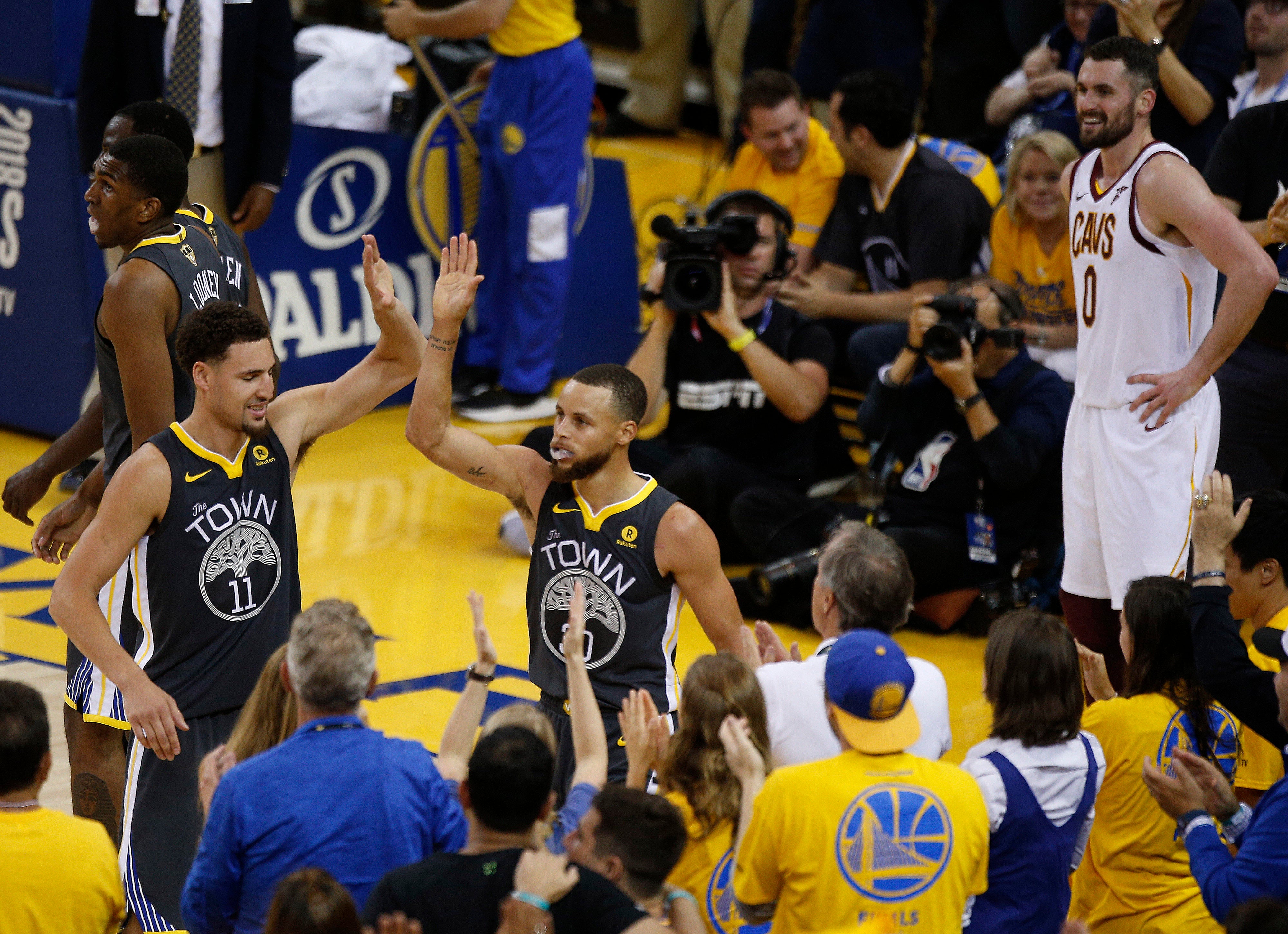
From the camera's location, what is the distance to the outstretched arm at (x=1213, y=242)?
16.3 ft

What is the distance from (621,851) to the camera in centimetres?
318

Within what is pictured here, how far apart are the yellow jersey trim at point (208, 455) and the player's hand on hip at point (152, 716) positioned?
22.3 inches

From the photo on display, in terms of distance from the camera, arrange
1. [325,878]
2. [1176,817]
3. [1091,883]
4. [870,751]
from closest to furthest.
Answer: [325,878], [870,751], [1176,817], [1091,883]

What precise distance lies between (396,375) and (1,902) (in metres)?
2.01

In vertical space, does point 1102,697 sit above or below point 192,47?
below

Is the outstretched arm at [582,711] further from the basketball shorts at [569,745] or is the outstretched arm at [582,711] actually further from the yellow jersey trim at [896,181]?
the yellow jersey trim at [896,181]

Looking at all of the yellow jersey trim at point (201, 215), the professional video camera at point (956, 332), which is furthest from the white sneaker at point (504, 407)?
the yellow jersey trim at point (201, 215)

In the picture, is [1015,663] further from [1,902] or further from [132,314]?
[132,314]

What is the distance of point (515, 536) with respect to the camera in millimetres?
7574

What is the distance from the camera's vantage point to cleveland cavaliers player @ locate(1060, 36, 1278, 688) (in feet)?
16.4

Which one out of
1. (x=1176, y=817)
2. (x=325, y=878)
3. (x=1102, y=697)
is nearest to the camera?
(x=325, y=878)

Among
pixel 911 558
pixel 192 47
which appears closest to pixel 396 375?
pixel 911 558

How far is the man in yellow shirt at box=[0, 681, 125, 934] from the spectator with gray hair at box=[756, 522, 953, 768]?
1486 mm

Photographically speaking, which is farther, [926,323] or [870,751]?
[926,323]
